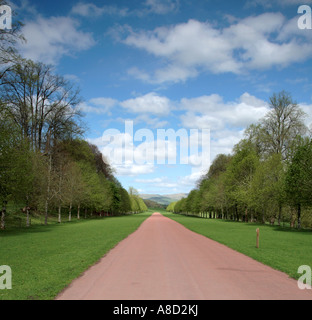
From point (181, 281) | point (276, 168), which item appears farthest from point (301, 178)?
point (181, 281)

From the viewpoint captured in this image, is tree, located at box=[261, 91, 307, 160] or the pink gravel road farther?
tree, located at box=[261, 91, 307, 160]

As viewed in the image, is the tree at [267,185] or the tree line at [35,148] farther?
the tree at [267,185]

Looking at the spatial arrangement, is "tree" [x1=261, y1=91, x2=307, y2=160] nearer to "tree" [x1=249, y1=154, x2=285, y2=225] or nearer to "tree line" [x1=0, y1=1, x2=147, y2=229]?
"tree" [x1=249, y1=154, x2=285, y2=225]

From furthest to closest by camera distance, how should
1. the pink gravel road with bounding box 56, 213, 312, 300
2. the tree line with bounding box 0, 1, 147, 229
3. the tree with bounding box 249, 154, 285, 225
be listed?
the tree with bounding box 249, 154, 285, 225, the tree line with bounding box 0, 1, 147, 229, the pink gravel road with bounding box 56, 213, 312, 300

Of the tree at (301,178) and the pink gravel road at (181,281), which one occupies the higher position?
the tree at (301,178)

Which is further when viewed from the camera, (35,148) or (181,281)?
(35,148)

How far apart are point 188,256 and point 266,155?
36958 mm

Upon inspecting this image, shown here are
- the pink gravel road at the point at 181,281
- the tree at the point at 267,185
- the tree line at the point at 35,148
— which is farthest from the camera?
the tree at the point at 267,185

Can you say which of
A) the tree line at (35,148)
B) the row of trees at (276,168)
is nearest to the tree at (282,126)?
the row of trees at (276,168)

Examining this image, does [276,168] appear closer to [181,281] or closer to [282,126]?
[282,126]

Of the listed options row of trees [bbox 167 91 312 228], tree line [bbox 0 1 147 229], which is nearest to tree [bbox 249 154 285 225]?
row of trees [bbox 167 91 312 228]

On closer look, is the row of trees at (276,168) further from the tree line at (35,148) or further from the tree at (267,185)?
the tree line at (35,148)
